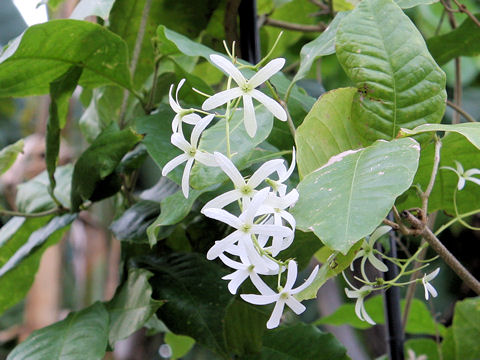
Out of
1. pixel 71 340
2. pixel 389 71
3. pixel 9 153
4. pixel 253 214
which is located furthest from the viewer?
pixel 9 153

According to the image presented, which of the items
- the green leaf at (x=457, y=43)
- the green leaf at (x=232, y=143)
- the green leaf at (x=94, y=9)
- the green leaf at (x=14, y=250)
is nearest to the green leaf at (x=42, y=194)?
the green leaf at (x=14, y=250)

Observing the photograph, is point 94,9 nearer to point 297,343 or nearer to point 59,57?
point 59,57

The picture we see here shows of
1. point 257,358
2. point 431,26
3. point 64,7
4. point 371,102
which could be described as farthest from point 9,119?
point 371,102

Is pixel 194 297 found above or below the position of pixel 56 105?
below

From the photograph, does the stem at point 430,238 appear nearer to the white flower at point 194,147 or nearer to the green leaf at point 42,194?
the white flower at point 194,147

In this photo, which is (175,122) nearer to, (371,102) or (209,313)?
(371,102)

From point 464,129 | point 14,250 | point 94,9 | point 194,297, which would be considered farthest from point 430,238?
point 14,250

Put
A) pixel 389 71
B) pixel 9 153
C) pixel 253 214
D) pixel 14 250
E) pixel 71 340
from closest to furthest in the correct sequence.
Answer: pixel 253 214, pixel 389 71, pixel 71 340, pixel 9 153, pixel 14 250

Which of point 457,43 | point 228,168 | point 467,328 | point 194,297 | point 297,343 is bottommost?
point 467,328
